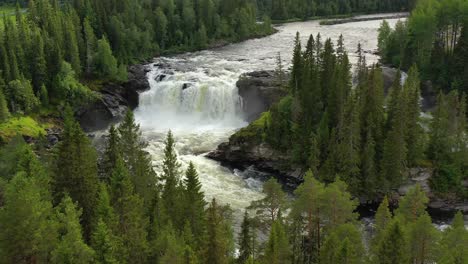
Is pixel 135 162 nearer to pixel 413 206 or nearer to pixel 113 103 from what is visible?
pixel 413 206

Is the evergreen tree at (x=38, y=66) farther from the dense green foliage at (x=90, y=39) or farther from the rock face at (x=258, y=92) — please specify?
the rock face at (x=258, y=92)

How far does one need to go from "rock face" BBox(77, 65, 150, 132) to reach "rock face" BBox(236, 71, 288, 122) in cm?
2555

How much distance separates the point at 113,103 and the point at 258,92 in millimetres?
32517

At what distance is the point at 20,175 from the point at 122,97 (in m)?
78.2

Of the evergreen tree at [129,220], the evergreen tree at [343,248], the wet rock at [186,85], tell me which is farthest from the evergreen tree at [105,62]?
the evergreen tree at [343,248]

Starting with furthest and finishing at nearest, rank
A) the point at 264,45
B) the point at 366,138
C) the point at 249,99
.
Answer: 1. the point at 264,45
2. the point at 249,99
3. the point at 366,138

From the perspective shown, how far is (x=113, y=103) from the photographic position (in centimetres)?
11619

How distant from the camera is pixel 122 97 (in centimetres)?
12025

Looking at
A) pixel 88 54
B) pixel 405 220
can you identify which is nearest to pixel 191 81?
pixel 88 54

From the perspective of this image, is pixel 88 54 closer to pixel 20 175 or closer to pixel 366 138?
pixel 366 138

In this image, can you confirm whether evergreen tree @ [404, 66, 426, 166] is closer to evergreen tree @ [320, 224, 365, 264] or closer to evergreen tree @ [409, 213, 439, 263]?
evergreen tree @ [409, 213, 439, 263]

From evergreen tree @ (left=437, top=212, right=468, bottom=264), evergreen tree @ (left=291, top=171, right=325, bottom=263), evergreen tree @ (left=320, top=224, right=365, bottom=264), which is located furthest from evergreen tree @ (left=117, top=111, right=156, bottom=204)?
evergreen tree @ (left=437, top=212, right=468, bottom=264)

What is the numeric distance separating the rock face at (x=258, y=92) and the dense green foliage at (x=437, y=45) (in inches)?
1000

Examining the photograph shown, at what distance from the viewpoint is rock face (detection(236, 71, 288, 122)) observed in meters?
105
